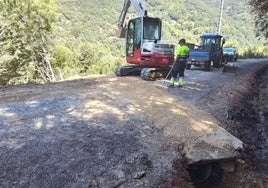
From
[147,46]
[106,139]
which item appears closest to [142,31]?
[147,46]

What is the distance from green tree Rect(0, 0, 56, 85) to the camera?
2609 cm

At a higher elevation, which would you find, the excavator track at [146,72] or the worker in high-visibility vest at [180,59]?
the worker in high-visibility vest at [180,59]

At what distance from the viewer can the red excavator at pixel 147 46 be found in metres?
17.8

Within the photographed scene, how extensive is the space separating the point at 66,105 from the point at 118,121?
207cm

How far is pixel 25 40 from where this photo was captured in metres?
27.6

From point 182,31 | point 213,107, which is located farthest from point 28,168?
point 182,31

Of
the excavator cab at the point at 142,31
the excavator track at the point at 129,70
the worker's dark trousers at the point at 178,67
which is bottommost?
the excavator track at the point at 129,70

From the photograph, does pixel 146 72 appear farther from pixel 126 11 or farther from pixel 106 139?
pixel 106 139

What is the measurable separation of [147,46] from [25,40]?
13025 mm

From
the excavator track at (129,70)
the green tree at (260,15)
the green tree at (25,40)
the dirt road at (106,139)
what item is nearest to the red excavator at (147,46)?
the excavator track at (129,70)

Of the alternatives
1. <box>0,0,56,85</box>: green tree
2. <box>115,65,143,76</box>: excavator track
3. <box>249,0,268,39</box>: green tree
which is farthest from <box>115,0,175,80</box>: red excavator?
<box>0,0,56,85</box>: green tree

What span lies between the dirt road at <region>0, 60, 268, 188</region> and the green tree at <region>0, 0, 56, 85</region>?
14697 millimetres

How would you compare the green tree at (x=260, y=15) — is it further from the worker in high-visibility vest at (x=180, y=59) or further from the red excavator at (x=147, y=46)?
the worker in high-visibility vest at (x=180, y=59)

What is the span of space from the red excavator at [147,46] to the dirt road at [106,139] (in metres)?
5.54
